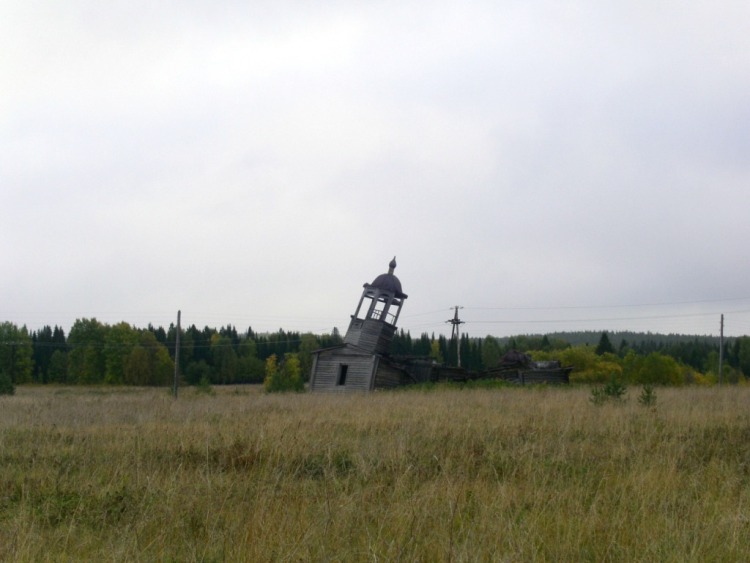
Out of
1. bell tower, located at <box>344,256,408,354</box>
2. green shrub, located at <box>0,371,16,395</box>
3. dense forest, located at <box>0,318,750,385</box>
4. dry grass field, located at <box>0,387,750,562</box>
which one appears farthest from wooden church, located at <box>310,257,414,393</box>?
dense forest, located at <box>0,318,750,385</box>

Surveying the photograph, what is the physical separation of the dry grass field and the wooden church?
75.7 ft

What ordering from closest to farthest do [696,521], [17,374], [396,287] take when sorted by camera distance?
[696,521]
[396,287]
[17,374]

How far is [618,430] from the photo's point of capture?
998 centimetres

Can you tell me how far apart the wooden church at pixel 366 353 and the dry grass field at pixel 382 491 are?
23.1 meters

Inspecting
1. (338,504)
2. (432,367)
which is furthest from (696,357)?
(338,504)

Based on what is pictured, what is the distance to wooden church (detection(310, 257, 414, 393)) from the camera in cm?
3412

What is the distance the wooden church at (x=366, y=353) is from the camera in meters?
34.1

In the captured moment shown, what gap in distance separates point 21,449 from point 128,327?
84.6 metres

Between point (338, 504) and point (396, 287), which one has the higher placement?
point (396, 287)

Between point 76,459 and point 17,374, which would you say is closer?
point 76,459

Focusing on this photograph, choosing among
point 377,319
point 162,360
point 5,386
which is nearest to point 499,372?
point 377,319

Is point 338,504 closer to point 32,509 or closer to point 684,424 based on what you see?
point 32,509

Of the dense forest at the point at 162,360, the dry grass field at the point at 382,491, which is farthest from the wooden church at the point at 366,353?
the dense forest at the point at 162,360

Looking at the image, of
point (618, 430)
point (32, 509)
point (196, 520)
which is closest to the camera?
point (196, 520)
